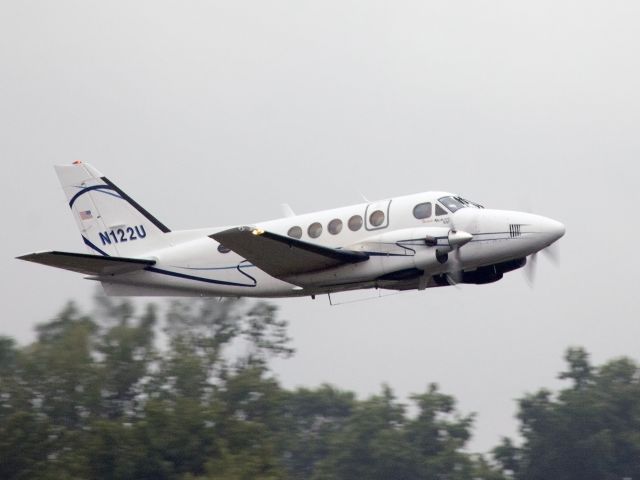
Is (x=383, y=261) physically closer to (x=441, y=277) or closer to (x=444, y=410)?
(x=441, y=277)

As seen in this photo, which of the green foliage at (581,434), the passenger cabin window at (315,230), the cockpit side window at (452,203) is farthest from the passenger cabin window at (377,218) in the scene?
the green foliage at (581,434)

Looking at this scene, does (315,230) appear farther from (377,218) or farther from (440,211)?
(440,211)

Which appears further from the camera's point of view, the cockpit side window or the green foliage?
the green foliage

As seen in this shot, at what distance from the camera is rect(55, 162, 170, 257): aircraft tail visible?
2656cm

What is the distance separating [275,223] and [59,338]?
Result: 24631mm

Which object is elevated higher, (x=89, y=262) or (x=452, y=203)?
(x=452, y=203)

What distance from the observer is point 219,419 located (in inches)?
1484

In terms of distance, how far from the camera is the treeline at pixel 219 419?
36531 mm

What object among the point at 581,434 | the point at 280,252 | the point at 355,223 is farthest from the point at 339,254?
the point at 581,434

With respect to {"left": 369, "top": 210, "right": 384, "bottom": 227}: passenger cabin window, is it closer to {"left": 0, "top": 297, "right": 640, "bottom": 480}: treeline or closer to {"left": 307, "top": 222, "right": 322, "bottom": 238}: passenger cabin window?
{"left": 307, "top": 222, "right": 322, "bottom": 238}: passenger cabin window

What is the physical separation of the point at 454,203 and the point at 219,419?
16853 mm

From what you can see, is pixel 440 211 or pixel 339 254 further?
pixel 440 211

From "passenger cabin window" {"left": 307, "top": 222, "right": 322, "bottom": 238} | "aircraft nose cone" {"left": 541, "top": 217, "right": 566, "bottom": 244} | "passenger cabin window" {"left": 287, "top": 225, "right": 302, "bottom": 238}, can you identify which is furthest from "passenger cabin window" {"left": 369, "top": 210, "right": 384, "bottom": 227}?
"aircraft nose cone" {"left": 541, "top": 217, "right": 566, "bottom": 244}

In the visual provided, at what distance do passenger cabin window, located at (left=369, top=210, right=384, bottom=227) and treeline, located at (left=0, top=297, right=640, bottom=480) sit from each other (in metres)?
12.5
